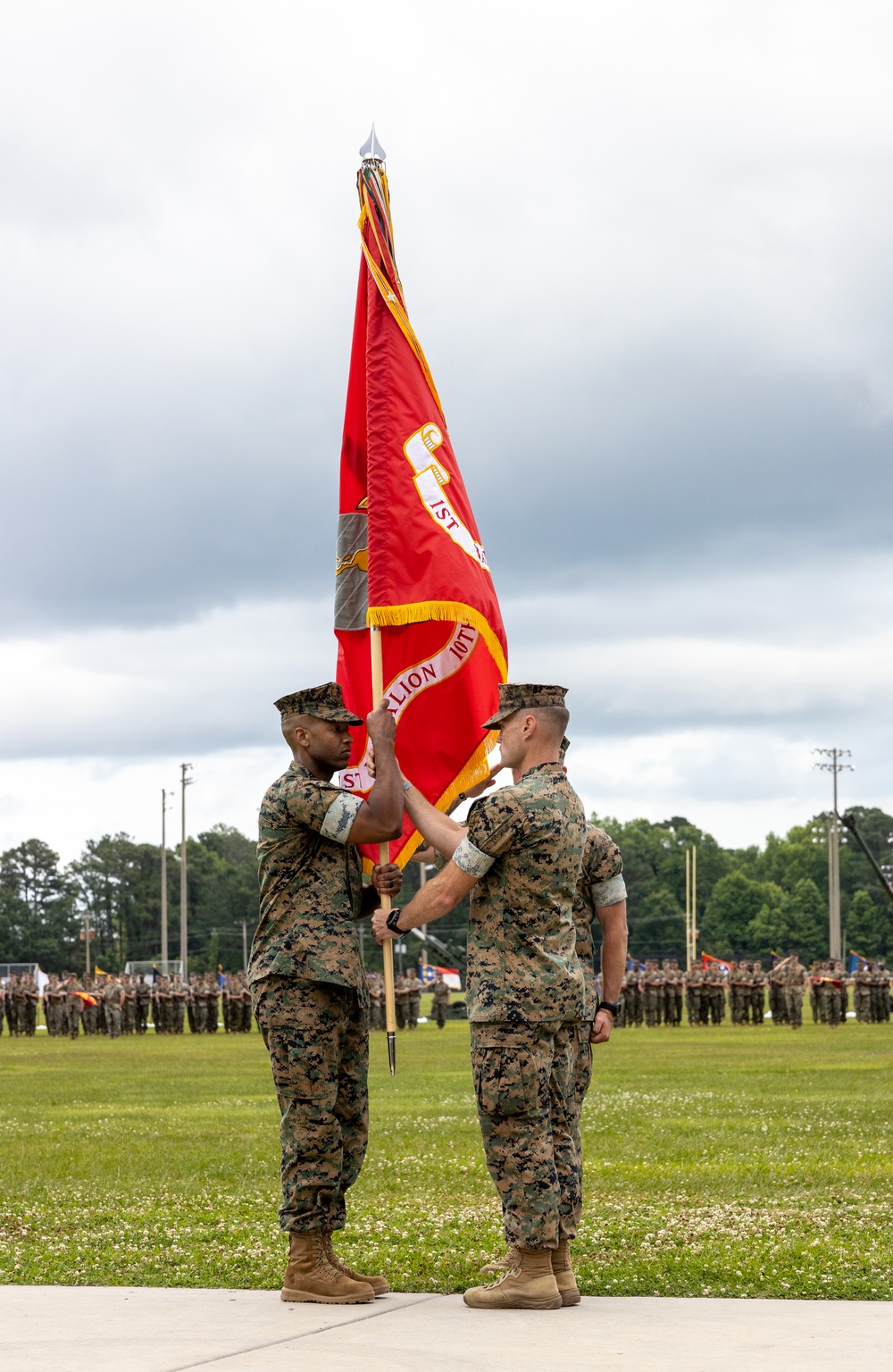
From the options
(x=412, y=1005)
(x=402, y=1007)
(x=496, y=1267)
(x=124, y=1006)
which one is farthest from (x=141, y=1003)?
(x=496, y=1267)

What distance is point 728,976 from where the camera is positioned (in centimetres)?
3953

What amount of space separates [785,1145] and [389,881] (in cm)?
661

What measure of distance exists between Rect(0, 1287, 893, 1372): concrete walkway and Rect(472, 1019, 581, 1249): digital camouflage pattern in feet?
1.05

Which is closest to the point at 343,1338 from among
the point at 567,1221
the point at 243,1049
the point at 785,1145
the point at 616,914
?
the point at 567,1221

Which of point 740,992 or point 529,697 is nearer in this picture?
point 529,697

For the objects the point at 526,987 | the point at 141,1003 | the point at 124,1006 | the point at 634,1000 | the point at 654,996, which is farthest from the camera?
the point at 124,1006

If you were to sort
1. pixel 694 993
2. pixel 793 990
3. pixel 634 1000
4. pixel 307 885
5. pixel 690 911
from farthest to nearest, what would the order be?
pixel 690 911 → pixel 634 1000 → pixel 694 993 → pixel 793 990 → pixel 307 885

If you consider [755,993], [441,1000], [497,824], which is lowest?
[441,1000]

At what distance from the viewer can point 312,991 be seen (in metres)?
6.02

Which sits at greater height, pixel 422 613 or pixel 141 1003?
pixel 422 613

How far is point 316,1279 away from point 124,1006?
3649cm

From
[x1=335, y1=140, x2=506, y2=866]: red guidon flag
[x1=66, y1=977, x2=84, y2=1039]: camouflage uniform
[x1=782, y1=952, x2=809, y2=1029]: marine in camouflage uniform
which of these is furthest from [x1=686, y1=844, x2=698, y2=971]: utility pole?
[x1=335, y1=140, x2=506, y2=866]: red guidon flag

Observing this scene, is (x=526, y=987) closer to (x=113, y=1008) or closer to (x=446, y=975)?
(x=113, y=1008)

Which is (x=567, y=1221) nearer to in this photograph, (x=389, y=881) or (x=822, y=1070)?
(x=389, y=881)
